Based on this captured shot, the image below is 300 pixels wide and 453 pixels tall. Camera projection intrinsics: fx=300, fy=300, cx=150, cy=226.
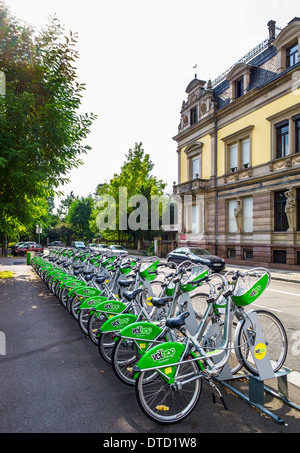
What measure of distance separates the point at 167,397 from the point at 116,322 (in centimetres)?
106

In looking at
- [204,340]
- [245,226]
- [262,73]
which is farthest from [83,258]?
[262,73]

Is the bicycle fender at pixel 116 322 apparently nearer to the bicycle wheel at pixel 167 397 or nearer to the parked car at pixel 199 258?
the bicycle wheel at pixel 167 397

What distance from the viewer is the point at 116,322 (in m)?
3.81

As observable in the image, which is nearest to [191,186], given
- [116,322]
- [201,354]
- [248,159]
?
[248,159]

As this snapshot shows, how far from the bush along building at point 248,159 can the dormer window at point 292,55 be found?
0.06m

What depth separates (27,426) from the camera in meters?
2.71

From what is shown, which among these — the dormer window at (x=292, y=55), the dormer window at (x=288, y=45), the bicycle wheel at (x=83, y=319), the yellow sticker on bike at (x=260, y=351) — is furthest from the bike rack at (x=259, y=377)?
the dormer window at (x=292, y=55)

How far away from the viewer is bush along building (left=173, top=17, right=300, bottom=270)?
60.3 feet

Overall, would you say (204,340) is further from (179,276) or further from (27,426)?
(27,426)

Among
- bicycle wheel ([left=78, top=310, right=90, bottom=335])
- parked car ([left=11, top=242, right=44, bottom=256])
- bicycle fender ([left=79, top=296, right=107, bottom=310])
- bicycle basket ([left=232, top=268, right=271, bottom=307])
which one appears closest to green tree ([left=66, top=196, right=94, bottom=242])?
parked car ([left=11, top=242, right=44, bottom=256])

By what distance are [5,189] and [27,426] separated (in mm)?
10417

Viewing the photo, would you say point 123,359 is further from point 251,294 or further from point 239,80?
point 239,80

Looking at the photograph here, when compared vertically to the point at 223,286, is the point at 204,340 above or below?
below

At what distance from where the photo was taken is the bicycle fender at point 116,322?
12.2 ft
